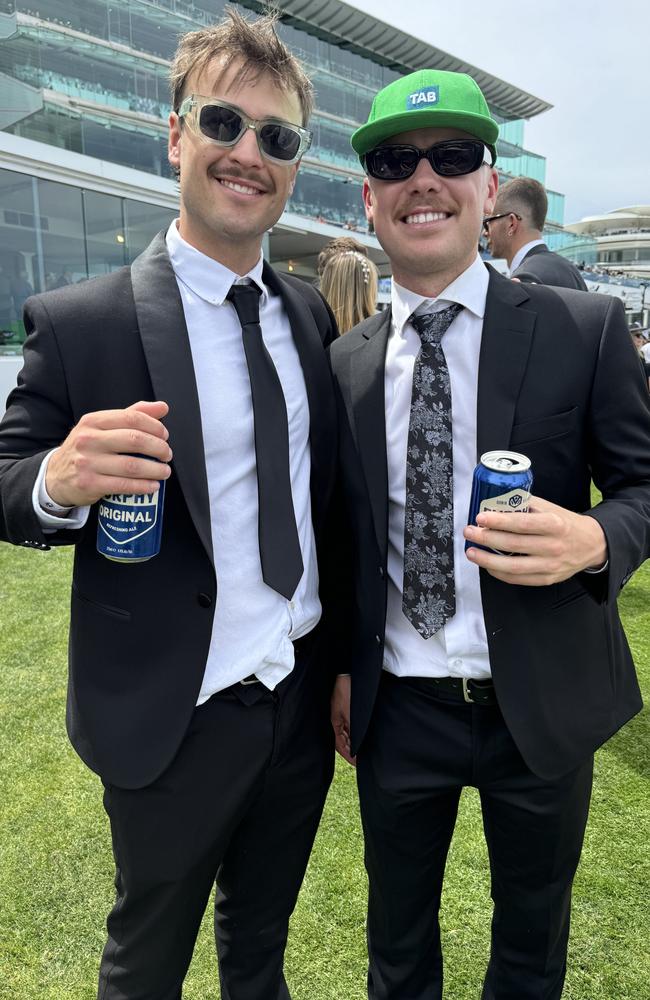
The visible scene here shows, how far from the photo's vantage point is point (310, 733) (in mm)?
1816

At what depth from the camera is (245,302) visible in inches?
63.0

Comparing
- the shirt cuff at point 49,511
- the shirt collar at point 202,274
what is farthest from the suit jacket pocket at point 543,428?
the shirt cuff at point 49,511

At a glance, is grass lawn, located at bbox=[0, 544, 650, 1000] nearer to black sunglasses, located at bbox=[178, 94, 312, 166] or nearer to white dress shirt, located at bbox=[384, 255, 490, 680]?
white dress shirt, located at bbox=[384, 255, 490, 680]

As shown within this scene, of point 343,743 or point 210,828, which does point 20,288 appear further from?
point 210,828

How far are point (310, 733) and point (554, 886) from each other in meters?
0.74

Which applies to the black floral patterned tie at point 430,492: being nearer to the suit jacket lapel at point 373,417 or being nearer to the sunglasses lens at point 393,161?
the suit jacket lapel at point 373,417

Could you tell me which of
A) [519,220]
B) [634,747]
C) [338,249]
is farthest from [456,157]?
[519,220]

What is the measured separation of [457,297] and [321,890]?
7.35 feet

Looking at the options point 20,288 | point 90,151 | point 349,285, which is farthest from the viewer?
point 90,151

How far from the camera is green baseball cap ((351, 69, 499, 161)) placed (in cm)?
157

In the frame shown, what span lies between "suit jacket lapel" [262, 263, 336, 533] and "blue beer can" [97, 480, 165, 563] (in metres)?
0.57

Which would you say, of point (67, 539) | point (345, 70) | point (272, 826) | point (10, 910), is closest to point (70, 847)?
point (10, 910)

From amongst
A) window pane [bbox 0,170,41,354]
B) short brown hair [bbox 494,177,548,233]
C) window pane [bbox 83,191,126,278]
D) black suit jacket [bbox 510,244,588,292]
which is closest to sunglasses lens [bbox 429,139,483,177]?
black suit jacket [bbox 510,244,588,292]

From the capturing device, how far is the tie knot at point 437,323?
166 cm
